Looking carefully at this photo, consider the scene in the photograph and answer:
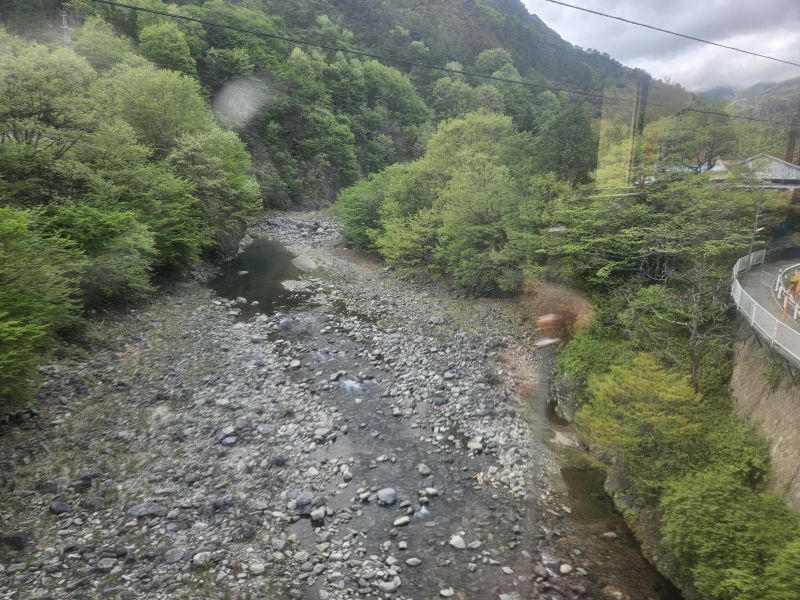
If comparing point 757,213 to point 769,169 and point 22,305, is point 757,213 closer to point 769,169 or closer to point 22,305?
point 769,169

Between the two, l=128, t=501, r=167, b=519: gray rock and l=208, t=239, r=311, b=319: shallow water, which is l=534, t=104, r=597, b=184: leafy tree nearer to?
l=208, t=239, r=311, b=319: shallow water

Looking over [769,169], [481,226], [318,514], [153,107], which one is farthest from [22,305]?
[769,169]

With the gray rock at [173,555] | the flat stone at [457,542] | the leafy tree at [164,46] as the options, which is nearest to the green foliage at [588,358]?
the flat stone at [457,542]

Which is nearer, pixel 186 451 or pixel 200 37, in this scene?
pixel 186 451

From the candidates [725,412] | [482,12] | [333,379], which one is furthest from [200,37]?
[482,12]

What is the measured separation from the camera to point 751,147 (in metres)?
12.4

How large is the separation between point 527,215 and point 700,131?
5.94 meters

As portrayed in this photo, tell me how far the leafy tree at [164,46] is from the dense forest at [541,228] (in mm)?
3689

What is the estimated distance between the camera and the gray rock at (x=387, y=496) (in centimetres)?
831

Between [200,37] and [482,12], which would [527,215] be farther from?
[482,12]

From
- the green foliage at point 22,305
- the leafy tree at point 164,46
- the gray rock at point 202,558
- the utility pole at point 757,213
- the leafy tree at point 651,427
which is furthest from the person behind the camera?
the leafy tree at point 164,46

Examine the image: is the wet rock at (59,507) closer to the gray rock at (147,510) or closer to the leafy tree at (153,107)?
the gray rock at (147,510)

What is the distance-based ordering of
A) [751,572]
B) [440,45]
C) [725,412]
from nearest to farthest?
[751,572], [725,412], [440,45]

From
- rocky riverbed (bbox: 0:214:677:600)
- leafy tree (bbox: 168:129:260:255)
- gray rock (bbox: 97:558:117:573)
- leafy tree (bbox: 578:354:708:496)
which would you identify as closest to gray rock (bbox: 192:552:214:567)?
rocky riverbed (bbox: 0:214:677:600)
